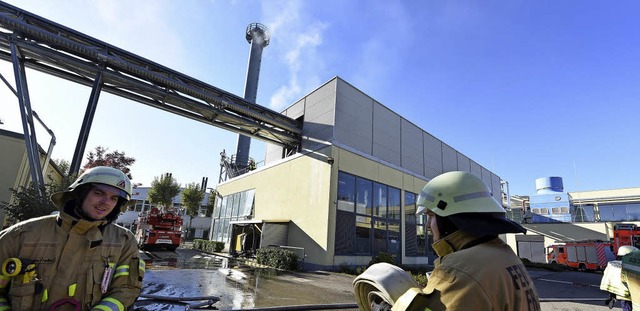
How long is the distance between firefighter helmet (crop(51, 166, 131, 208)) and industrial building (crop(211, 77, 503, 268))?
41.0 ft

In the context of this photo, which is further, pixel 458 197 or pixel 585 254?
pixel 585 254

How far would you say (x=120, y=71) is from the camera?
44.0 ft

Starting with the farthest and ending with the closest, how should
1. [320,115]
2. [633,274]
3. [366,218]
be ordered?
[320,115] → [366,218] → [633,274]

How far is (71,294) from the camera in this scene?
6.83ft

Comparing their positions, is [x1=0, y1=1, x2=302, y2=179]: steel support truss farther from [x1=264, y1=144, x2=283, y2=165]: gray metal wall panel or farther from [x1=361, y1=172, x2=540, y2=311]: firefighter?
[x1=361, y1=172, x2=540, y2=311]: firefighter

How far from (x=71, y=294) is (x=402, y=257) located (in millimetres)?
18278

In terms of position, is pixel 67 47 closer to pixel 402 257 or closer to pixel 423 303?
pixel 423 303

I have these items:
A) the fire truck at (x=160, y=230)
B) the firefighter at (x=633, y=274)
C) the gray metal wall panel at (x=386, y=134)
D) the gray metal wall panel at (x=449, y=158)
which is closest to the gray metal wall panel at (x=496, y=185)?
the gray metal wall panel at (x=449, y=158)

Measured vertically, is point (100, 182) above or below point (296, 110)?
below

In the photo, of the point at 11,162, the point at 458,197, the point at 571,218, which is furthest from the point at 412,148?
the point at 571,218

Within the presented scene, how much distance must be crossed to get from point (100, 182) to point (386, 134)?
18.5m

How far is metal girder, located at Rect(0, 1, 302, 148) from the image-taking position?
11.3m

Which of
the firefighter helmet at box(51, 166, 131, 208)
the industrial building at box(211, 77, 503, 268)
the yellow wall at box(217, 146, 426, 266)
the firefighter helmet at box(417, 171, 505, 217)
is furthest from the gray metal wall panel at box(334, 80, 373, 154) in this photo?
the firefighter helmet at box(417, 171, 505, 217)

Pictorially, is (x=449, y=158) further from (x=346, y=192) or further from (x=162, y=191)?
(x=162, y=191)
